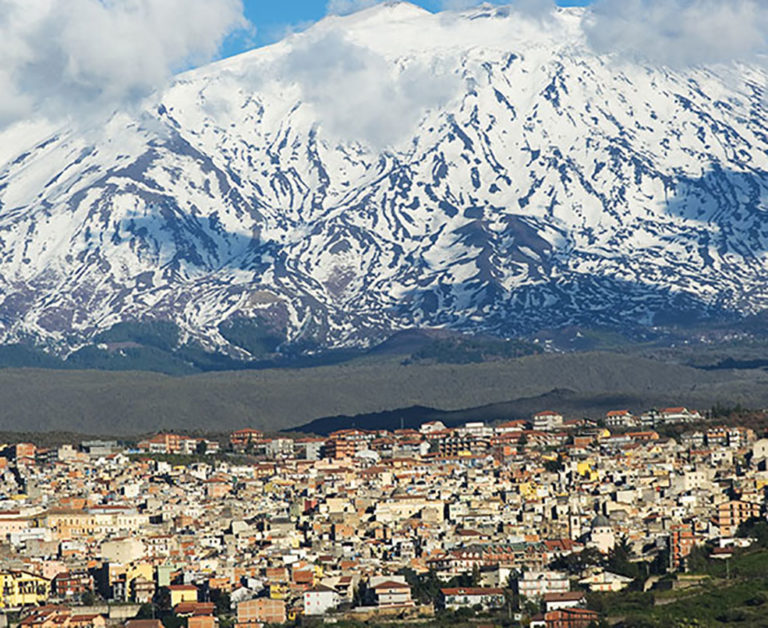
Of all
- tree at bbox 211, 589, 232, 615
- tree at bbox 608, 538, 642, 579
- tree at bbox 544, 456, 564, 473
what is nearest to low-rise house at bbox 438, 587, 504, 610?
tree at bbox 608, 538, 642, 579

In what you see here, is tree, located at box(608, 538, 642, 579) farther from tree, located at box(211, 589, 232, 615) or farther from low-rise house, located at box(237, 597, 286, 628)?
tree, located at box(211, 589, 232, 615)

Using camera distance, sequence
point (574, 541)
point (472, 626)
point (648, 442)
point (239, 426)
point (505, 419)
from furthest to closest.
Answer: point (239, 426), point (505, 419), point (648, 442), point (574, 541), point (472, 626)

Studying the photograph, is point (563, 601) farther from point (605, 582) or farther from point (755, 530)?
point (755, 530)

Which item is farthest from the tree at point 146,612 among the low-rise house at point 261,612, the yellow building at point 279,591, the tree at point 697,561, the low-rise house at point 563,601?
the tree at point 697,561

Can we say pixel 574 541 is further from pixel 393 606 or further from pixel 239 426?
pixel 239 426

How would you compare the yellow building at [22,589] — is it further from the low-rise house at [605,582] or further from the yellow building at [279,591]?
the low-rise house at [605,582]

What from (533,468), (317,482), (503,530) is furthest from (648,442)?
(503,530)
